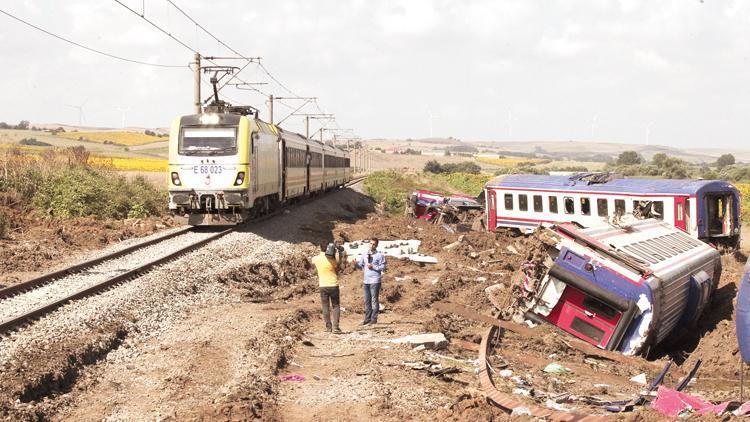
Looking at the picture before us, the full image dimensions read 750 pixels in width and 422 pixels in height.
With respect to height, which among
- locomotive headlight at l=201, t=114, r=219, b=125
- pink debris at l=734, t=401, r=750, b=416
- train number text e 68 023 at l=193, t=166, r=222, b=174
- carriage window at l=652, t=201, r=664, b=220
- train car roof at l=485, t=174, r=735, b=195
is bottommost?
pink debris at l=734, t=401, r=750, b=416

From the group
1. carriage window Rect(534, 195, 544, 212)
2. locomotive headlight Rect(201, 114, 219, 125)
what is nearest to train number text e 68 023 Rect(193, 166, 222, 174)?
locomotive headlight Rect(201, 114, 219, 125)

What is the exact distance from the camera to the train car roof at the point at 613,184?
23.7 metres

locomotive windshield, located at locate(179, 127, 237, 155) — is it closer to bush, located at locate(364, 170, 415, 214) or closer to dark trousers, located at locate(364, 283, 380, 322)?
dark trousers, located at locate(364, 283, 380, 322)

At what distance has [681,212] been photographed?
23266mm

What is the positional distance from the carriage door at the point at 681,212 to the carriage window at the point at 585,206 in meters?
3.82

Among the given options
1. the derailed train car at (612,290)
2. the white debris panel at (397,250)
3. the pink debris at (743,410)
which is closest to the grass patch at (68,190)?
the white debris panel at (397,250)

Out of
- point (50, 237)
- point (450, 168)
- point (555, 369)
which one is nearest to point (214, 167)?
point (50, 237)

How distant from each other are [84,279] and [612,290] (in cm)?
961

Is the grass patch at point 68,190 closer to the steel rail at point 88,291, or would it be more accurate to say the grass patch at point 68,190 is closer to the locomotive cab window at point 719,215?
the steel rail at point 88,291

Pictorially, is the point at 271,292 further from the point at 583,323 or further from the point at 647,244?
the point at 647,244

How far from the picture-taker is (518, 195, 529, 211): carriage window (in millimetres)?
29109

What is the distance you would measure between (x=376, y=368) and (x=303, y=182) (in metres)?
25.6

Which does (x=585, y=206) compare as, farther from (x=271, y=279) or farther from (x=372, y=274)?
(x=372, y=274)

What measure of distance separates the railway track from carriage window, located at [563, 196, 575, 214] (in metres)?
14.2
